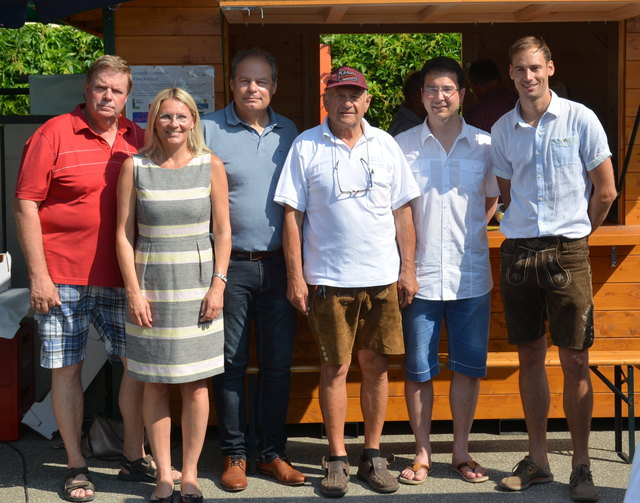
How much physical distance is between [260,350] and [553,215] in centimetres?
138

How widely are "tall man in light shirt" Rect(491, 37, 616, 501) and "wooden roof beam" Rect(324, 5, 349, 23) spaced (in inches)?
33.4

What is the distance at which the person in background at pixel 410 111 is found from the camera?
5094 millimetres

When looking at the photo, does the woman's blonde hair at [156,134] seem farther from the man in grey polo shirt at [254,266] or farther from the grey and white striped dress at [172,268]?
the man in grey polo shirt at [254,266]

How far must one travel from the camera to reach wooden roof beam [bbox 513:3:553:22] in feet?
14.6

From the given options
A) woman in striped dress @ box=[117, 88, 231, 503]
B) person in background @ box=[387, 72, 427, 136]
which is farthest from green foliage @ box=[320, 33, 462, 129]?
woman in striped dress @ box=[117, 88, 231, 503]

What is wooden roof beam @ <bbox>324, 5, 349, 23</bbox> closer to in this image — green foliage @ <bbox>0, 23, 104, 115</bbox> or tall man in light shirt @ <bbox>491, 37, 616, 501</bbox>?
tall man in light shirt @ <bbox>491, 37, 616, 501</bbox>

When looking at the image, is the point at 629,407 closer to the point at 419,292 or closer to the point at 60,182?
the point at 419,292

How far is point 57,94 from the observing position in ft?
17.9

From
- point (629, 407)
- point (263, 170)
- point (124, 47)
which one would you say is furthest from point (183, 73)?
point (629, 407)

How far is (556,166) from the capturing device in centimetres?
392

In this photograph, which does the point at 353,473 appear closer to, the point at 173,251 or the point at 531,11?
the point at 173,251

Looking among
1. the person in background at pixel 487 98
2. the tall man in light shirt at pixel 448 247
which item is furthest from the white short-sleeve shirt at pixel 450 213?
the person in background at pixel 487 98

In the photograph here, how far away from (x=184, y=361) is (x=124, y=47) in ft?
5.62

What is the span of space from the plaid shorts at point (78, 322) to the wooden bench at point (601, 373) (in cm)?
69
